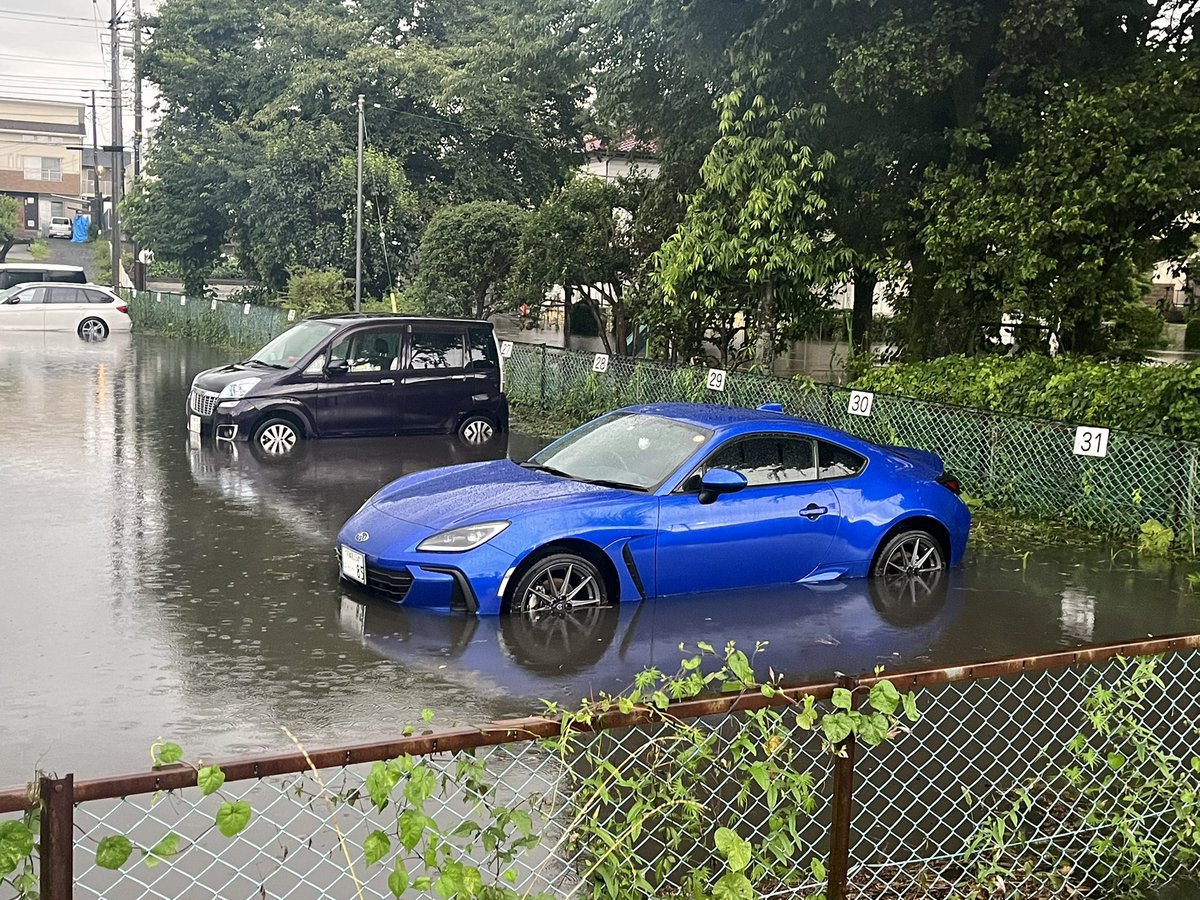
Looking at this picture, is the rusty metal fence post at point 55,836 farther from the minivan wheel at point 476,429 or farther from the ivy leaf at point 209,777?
the minivan wheel at point 476,429

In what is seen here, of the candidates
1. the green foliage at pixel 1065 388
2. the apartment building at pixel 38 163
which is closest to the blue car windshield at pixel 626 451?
the green foliage at pixel 1065 388

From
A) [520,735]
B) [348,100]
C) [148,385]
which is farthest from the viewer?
[348,100]

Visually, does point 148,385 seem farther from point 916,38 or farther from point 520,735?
point 520,735

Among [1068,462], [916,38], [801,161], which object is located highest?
[916,38]

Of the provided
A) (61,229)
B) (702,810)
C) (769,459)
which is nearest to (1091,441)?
(769,459)

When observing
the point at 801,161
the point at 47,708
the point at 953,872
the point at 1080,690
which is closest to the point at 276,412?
the point at 801,161

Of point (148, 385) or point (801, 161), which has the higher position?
point (801, 161)

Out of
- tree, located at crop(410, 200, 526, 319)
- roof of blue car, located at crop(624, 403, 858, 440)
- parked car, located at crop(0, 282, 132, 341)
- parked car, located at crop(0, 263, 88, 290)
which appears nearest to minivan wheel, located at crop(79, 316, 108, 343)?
parked car, located at crop(0, 282, 132, 341)

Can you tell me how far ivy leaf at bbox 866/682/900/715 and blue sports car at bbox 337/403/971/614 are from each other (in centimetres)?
465

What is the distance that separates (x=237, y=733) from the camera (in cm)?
638

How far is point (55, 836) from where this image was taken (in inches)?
116

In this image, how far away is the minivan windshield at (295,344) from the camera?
1680 cm

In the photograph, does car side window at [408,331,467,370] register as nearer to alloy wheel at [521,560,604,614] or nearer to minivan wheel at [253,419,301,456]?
minivan wheel at [253,419,301,456]

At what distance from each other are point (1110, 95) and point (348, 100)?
22.0 m
